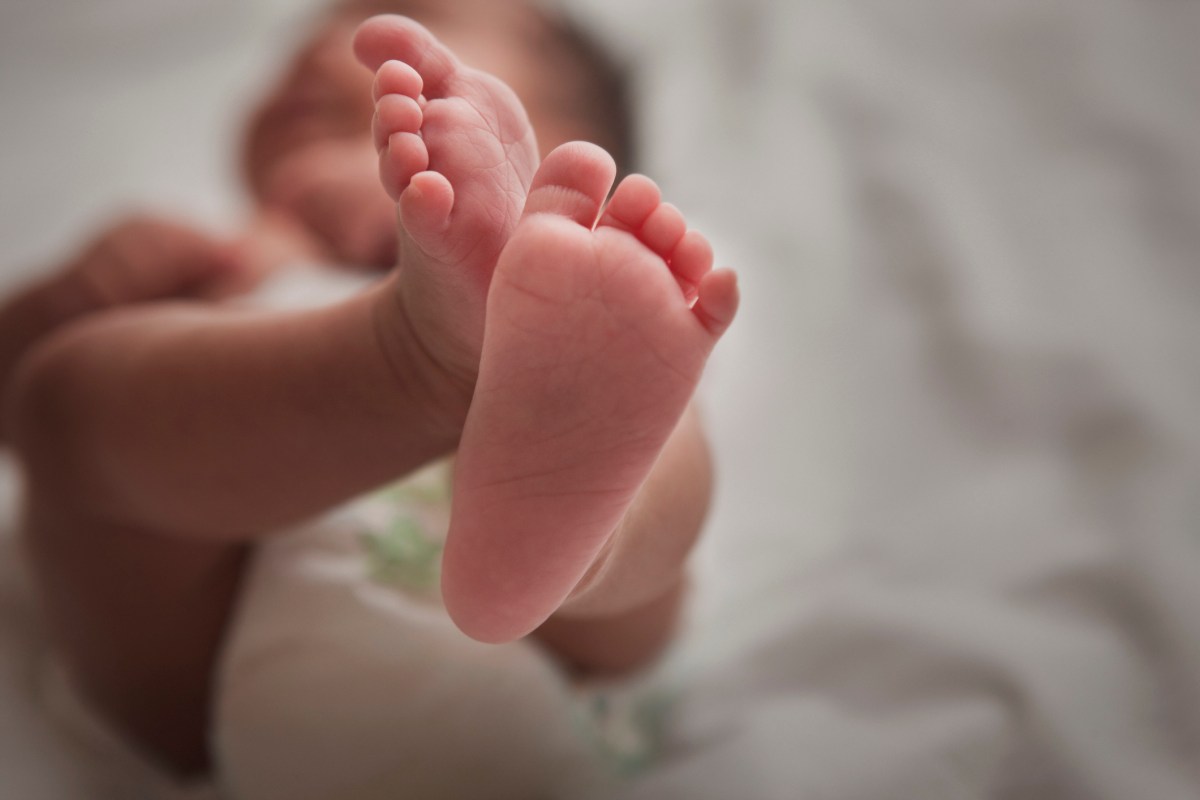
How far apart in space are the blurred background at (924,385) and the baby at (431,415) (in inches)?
4.9

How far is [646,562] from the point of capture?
0.49 metres

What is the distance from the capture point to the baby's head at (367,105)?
905 millimetres

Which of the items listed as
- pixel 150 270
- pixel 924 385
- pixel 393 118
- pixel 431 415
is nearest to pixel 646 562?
pixel 431 415

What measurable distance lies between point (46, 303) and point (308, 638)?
449 millimetres

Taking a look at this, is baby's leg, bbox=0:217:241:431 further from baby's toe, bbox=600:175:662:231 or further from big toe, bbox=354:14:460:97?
baby's toe, bbox=600:175:662:231

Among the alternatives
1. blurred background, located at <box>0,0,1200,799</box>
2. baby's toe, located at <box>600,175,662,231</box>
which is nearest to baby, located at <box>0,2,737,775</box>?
baby's toe, located at <box>600,175,662,231</box>

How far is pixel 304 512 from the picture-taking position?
57 cm

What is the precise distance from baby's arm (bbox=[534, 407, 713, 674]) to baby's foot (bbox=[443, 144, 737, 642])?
0.04 m

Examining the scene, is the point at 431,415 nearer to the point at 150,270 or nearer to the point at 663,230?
the point at 663,230

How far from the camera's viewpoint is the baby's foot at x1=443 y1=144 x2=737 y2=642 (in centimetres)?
39

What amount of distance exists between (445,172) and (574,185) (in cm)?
6

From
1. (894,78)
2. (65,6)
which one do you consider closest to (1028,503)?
(894,78)

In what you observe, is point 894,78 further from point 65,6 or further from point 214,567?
point 65,6

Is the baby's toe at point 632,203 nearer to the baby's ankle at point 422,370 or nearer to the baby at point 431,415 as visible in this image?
the baby at point 431,415
